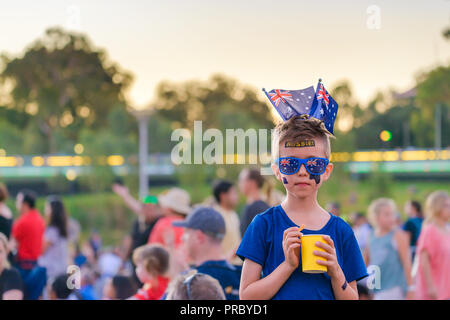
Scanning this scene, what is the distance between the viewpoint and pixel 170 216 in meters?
5.02

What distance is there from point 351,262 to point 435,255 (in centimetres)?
293

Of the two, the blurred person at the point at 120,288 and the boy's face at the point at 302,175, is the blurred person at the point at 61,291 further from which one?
the boy's face at the point at 302,175

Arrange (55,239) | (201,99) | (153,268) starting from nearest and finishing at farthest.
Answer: (153,268) < (55,239) < (201,99)

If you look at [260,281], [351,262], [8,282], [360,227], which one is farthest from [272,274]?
[360,227]

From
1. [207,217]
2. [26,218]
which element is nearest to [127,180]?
[26,218]

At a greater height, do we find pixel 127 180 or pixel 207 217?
pixel 127 180

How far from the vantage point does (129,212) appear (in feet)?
87.1

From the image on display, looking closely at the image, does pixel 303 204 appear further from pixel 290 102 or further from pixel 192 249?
pixel 192 249

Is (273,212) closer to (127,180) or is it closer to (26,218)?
(26,218)

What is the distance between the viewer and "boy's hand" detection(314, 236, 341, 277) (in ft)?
5.74

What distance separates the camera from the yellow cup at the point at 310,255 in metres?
1.75

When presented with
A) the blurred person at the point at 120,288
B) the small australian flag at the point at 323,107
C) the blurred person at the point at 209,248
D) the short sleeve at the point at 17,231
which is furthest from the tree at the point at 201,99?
the small australian flag at the point at 323,107

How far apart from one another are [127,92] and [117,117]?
5186mm

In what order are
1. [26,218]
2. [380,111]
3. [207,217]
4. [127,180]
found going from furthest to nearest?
1. [127,180]
2. [380,111]
3. [26,218]
4. [207,217]
